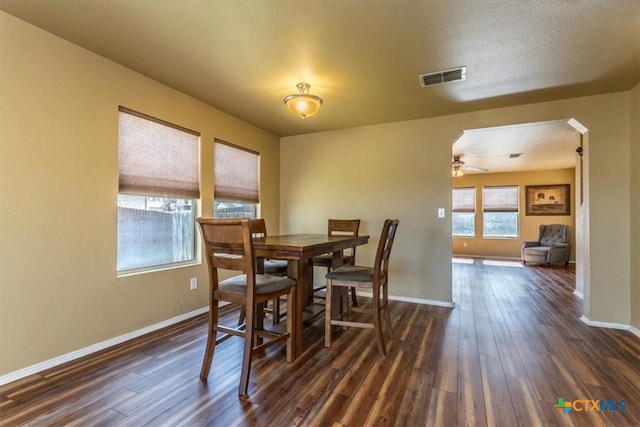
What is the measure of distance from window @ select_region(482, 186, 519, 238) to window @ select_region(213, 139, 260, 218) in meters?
6.69

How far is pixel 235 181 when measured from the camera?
3889mm

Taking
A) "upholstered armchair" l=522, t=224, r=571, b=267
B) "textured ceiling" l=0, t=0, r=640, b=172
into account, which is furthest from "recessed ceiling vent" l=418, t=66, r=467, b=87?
"upholstered armchair" l=522, t=224, r=571, b=267

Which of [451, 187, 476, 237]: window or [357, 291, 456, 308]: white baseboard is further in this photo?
[451, 187, 476, 237]: window

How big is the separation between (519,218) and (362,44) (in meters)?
7.61

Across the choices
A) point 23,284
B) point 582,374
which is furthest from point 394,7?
point 23,284

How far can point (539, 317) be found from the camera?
3230 millimetres

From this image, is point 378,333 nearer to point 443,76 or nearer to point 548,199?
point 443,76

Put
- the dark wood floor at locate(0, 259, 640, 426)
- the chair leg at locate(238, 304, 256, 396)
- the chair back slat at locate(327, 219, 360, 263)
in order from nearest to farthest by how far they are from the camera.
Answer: the dark wood floor at locate(0, 259, 640, 426), the chair leg at locate(238, 304, 256, 396), the chair back slat at locate(327, 219, 360, 263)

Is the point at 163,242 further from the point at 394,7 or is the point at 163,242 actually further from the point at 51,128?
the point at 394,7

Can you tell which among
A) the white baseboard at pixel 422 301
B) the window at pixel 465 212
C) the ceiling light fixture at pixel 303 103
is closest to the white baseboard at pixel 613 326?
the white baseboard at pixel 422 301

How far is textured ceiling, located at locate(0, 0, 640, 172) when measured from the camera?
1831 mm

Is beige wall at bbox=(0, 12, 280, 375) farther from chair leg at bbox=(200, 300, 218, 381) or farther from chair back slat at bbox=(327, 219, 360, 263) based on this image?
chair back slat at bbox=(327, 219, 360, 263)

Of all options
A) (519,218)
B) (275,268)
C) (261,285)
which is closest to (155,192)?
(275,268)

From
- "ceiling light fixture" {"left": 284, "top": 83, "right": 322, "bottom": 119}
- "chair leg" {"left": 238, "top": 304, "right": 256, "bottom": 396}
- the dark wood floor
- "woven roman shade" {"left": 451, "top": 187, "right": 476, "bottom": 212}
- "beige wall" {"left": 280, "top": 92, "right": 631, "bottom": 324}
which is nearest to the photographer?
the dark wood floor
